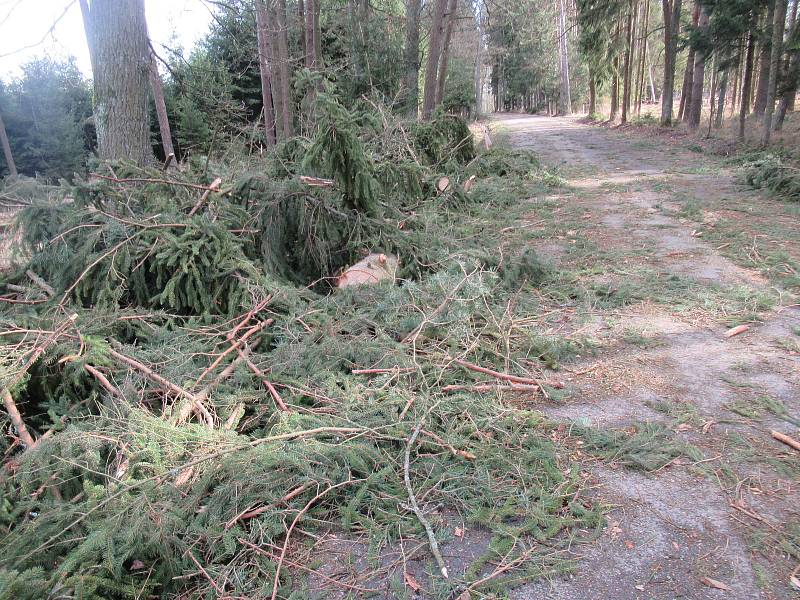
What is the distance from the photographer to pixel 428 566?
241 centimetres

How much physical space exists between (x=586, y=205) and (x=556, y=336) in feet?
20.3

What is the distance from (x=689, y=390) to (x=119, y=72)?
7.31 meters

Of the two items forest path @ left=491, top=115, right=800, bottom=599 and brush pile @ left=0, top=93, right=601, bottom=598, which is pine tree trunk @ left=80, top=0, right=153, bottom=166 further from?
forest path @ left=491, top=115, right=800, bottom=599

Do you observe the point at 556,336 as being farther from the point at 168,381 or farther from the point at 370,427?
the point at 168,381

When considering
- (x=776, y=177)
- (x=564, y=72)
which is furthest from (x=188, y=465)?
(x=564, y=72)

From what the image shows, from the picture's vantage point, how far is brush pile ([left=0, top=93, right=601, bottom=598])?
2402 millimetres

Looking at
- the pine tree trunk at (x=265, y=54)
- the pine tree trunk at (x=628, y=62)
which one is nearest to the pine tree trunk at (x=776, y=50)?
the pine tree trunk at (x=265, y=54)

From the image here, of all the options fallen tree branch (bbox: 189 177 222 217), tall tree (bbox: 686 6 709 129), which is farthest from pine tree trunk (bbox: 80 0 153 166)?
tall tree (bbox: 686 6 709 129)

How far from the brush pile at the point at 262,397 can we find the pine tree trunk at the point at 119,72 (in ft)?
4.15

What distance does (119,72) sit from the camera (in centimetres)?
676

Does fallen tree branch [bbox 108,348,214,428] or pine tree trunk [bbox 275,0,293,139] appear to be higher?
pine tree trunk [bbox 275,0,293,139]

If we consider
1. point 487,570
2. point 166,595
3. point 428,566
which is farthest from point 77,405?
point 487,570

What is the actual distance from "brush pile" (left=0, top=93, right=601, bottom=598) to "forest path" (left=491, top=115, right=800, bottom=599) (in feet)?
0.99

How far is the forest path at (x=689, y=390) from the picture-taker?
237 cm
